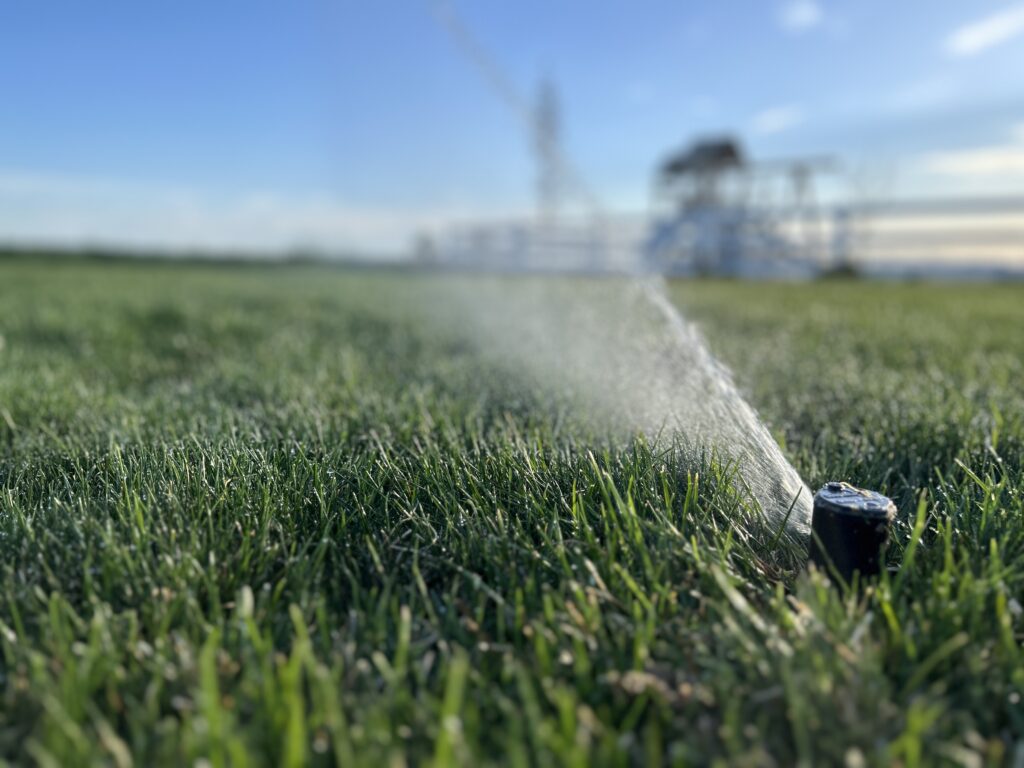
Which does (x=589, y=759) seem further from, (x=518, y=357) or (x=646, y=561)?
(x=518, y=357)

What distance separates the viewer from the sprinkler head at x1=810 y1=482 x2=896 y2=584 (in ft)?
3.78

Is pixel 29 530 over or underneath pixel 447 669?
over

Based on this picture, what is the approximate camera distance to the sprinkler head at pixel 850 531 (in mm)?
1151

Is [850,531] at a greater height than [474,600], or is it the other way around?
[850,531]

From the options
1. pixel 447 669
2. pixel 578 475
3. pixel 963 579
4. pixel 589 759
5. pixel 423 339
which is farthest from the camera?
pixel 423 339

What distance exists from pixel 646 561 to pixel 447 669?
36cm

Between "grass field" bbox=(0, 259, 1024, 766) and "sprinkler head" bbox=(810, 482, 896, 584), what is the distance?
0.05 meters

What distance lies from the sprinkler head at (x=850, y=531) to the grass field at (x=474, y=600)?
0.16ft

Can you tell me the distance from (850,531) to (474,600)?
62 centimetres

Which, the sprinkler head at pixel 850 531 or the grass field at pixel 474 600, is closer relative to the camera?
the grass field at pixel 474 600

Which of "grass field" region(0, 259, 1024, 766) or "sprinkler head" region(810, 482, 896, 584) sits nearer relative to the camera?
"grass field" region(0, 259, 1024, 766)

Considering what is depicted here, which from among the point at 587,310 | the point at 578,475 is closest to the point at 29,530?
the point at 578,475

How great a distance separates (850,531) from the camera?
116 cm

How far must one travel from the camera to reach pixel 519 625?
3.63 ft
